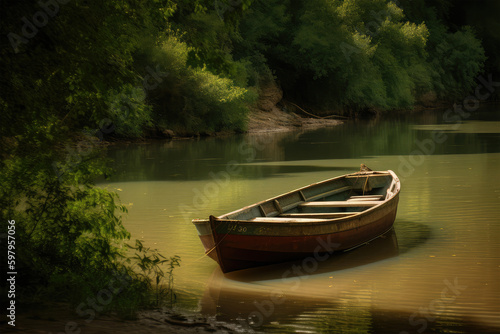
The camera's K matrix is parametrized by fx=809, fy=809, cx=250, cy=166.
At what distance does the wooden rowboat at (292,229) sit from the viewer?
36.3ft

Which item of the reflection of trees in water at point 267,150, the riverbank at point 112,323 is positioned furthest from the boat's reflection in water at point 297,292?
the reflection of trees in water at point 267,150

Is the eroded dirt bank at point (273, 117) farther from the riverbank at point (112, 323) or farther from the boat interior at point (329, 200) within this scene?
the riverbank at point (112, 323)

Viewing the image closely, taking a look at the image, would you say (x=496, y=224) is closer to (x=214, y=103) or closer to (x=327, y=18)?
(x=214, y=103)

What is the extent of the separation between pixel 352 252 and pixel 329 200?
3081mm

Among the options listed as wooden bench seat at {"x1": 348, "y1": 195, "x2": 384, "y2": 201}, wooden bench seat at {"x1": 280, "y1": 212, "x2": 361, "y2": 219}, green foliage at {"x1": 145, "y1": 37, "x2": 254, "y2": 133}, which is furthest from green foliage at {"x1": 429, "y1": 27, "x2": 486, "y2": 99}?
wooden bench seat at {"x1": 280, "y1": 212, "x2": 361, "y2": 219}

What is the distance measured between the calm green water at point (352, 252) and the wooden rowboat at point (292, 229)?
222mm

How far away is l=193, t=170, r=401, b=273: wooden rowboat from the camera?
1107cm

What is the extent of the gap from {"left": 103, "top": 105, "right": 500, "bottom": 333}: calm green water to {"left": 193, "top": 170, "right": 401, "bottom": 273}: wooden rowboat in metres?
0.22

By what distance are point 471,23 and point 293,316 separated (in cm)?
7560

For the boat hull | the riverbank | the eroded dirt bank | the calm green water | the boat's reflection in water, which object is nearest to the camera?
the riverbank

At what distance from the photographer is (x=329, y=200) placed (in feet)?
51.7

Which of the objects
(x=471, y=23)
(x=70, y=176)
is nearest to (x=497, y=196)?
(x=70, y=176)

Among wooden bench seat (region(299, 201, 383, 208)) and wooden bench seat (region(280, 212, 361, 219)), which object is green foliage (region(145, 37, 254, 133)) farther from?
wooden bench seat (region(280, 212, 361, 219))

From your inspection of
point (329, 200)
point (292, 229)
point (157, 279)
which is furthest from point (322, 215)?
point (157, 279)
